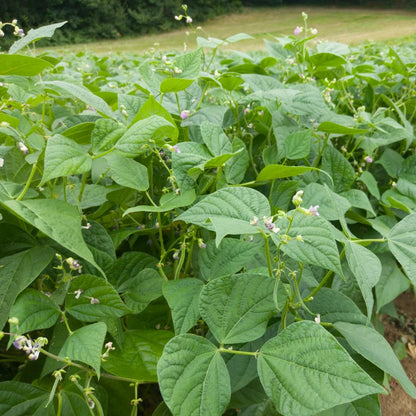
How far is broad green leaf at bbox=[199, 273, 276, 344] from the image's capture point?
2.58 feet

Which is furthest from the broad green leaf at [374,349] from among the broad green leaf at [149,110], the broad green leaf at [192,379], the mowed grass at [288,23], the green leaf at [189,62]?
the mowed grass at [288,23]

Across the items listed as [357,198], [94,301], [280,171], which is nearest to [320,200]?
[280,171]

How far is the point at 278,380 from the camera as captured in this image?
71cm

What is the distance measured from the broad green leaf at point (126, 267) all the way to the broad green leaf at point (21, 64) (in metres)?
0.45

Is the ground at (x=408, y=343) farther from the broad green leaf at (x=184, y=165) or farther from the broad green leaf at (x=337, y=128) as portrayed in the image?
the broad green leaf at (x=184, y=165)

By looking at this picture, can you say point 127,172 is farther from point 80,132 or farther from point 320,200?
point 320,200

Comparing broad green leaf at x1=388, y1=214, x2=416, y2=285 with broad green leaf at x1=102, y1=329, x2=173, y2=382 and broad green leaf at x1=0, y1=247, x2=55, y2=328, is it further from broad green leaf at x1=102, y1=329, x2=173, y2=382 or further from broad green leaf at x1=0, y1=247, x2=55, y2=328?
broad green leaf at x1=0, y1=247, x2=55, y2=328

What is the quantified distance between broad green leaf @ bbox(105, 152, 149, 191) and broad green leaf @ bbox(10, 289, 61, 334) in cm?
28

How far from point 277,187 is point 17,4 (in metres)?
24.6

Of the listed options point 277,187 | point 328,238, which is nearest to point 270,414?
point 328,238

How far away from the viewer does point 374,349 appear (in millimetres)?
869

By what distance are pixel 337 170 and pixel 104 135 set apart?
29.5 inches

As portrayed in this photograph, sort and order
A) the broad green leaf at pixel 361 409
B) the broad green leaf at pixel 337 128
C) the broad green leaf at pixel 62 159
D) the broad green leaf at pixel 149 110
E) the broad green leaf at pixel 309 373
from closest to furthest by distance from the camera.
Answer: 1. the broad green leaf at pixel 309 373
2. the broad green leaf at pixel 62 159
3. the broad green leaf at pixel 361 409
4. the broad green leaf at pixel 149 110
5. the broad green leaf at pixel 337 128

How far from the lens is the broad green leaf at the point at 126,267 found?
97cm
